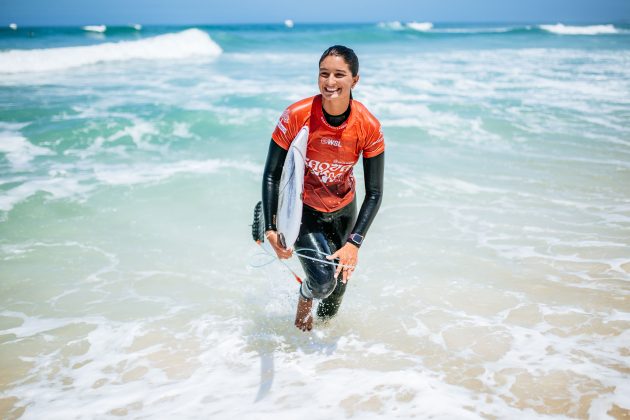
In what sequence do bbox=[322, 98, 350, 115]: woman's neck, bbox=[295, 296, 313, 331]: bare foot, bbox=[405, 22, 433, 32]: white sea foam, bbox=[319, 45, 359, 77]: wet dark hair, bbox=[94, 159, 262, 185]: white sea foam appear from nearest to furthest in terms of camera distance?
1. bbox=[319, 45, 359, 77]: wet dark hair
2. bbox=[322, 98, 350, 115]: woman's neck
3. bbox=[295, 296, 313, 331]: bare foot
4. bbox=[94, 159, 262, 185]: white sea foam
5. bbox=[405, 22, 433, 32]: white sea foam

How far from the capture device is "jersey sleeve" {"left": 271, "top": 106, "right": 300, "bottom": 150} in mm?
2912

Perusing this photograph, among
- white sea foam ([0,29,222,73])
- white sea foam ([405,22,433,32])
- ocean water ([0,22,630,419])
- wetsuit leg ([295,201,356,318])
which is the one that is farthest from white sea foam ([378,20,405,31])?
wetsuit leg ([295,201,356,318])

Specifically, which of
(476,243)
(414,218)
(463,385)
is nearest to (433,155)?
(414,218)

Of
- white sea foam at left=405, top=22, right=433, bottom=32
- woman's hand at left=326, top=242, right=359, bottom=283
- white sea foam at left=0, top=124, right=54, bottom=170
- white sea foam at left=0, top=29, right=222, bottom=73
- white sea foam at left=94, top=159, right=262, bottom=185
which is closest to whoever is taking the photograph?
woman's hand at left=326, top=242, right=359, bottom=283

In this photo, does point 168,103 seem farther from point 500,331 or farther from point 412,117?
point 500,331

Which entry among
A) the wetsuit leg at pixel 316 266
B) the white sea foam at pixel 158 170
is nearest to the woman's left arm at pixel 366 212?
the wetsuit leg at pixel 316 266

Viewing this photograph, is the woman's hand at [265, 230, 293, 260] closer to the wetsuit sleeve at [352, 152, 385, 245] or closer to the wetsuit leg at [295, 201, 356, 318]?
the wetsuit leg at [295, 201, 356, 318]

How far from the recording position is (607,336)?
11.9 ft

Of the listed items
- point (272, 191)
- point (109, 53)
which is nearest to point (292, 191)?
point (272, 191)

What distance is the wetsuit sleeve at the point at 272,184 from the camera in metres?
2.99

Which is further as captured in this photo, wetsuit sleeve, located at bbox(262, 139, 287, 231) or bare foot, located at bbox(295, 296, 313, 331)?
bare foot, located at bbox(295, 296, 313, 331)

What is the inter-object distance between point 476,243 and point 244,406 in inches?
140

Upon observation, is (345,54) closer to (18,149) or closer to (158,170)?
(158,170)

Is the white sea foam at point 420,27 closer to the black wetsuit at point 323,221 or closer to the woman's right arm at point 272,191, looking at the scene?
the black wetsuit at point 323,221
